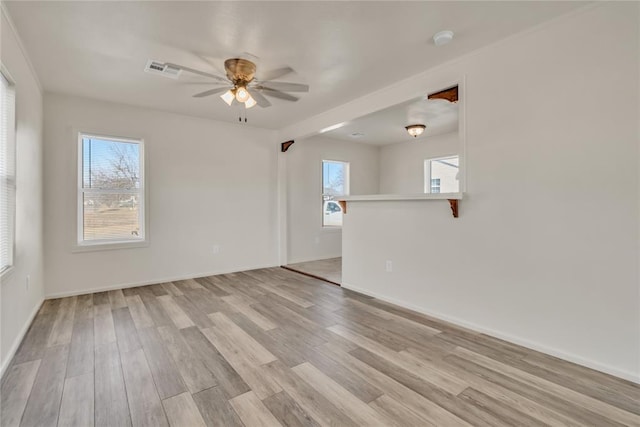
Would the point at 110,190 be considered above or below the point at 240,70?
below

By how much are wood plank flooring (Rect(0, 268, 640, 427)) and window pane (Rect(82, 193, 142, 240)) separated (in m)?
1.19

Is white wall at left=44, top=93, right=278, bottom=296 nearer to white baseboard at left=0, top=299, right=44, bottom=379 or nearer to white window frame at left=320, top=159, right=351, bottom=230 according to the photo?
white baseboard at left=0, top=299, right=44, bottom=379

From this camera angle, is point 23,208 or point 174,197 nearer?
point 23,208

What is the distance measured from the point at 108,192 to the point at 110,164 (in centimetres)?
39

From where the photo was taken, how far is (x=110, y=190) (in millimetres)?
4172

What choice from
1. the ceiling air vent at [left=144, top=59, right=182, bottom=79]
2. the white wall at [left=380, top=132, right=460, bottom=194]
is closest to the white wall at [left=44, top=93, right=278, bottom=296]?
the ceiling air vent at [left=144, top=59, right=182, bottom=79]

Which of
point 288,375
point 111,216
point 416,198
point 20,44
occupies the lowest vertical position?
point 288,375

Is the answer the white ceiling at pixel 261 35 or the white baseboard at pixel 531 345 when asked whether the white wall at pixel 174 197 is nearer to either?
the white ceiling at pixel 261 35

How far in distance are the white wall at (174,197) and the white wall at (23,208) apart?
0.89 feet

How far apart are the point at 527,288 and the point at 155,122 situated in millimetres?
4921

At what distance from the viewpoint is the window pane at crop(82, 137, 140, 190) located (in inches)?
159

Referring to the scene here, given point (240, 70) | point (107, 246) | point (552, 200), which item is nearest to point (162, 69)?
point (240, 70)

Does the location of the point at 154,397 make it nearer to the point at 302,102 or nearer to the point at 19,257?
the point at 19,257

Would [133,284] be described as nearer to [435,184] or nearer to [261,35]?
[261,35]
